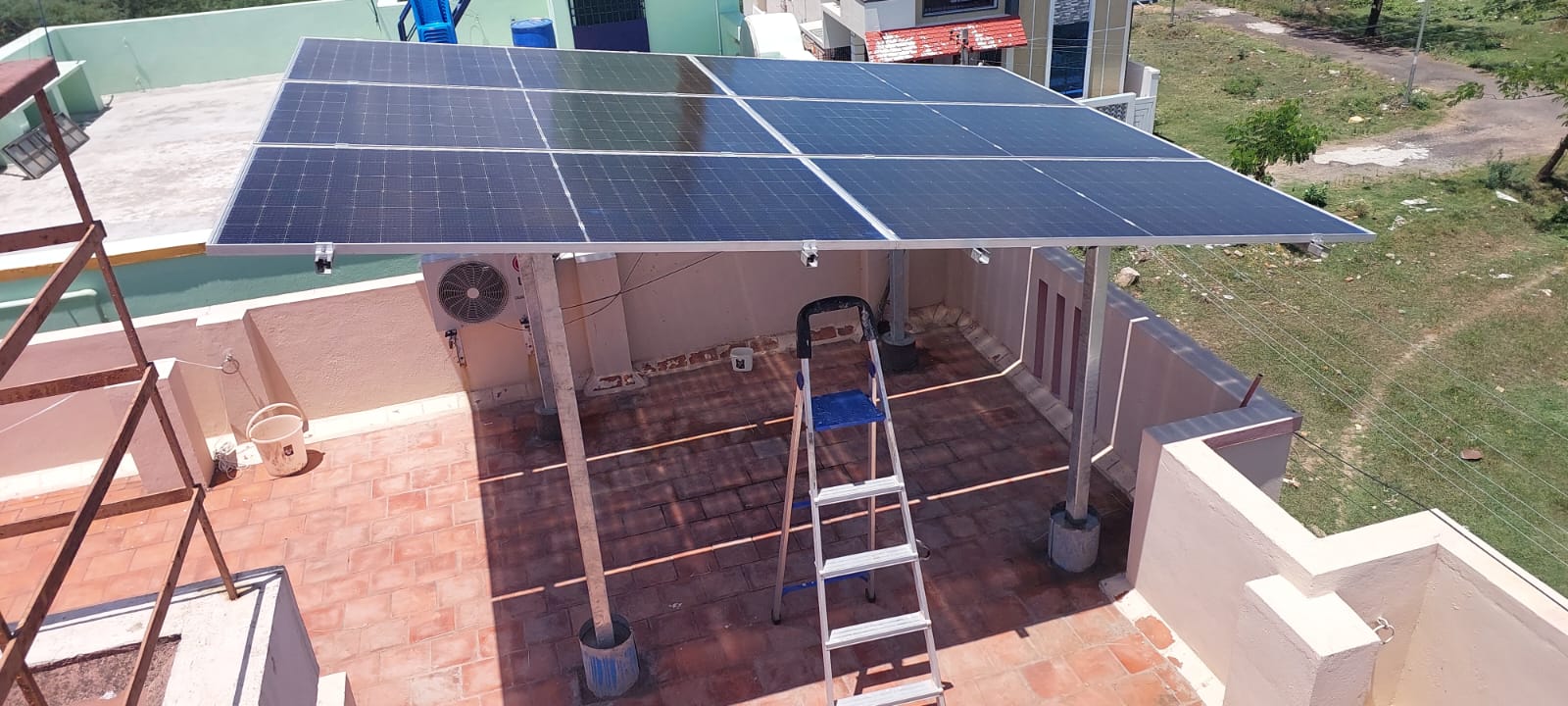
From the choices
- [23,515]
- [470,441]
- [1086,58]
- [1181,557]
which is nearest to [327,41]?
[470,441]

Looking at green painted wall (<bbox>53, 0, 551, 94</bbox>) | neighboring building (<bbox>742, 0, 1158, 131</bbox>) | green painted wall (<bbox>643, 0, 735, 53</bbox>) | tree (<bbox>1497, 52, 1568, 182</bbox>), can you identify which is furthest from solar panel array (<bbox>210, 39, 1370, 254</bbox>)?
tree (<bbox>1497, 52, 1568, 182</bbox>)

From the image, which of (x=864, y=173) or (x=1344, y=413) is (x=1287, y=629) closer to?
(x=864, y=173)

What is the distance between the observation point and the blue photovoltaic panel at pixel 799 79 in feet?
30.0

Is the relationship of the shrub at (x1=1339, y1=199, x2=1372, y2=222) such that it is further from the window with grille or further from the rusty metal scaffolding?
the rusty metal scaffolding

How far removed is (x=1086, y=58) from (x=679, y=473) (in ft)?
63.0

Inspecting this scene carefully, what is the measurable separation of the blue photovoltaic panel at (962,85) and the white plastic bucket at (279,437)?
6447mm

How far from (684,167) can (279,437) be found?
524 cm

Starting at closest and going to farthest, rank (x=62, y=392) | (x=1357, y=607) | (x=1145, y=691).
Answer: (x=62, y=392), (x=1357, y=607), (x=1145, y=691)

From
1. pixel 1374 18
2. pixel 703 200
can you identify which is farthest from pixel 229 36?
pixel 1374 18

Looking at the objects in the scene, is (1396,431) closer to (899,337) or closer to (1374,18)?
(899,337)

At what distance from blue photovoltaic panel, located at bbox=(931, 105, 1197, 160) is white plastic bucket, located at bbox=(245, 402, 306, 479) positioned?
6.53m

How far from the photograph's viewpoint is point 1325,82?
30156 mm

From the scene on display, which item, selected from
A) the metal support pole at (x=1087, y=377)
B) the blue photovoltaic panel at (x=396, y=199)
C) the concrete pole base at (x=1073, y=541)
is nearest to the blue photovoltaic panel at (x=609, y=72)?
the blue photovoltaic panel at (x=396, y=199)

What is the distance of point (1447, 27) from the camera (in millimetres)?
35469
